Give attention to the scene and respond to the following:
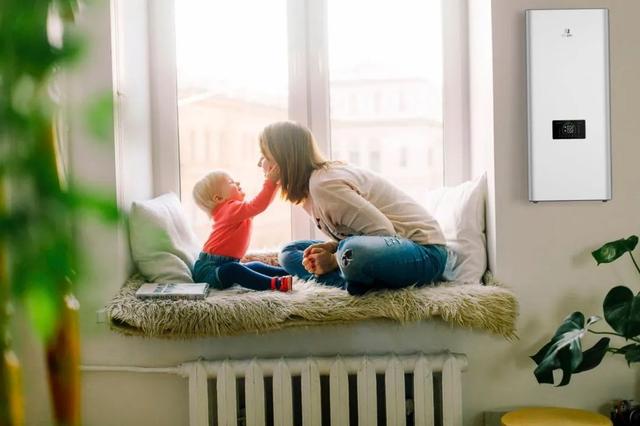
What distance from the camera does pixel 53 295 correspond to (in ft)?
1.33

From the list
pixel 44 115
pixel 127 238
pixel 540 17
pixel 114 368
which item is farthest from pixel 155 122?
pixel 44 115

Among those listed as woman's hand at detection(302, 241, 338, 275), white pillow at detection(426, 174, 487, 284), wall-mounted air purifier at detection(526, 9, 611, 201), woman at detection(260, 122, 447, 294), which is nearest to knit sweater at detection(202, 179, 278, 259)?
woman at detection(260, 122, 447, 294)

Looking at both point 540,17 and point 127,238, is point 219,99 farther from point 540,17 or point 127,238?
point 540,17

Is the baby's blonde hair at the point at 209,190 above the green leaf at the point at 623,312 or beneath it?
above

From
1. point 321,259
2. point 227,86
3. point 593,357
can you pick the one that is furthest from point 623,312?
point 227,86

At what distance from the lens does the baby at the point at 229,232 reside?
2459 mm

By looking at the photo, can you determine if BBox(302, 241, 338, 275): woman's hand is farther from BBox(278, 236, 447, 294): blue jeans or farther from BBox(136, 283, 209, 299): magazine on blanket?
BBox(136, 283, 209, 299): magazine on blanket

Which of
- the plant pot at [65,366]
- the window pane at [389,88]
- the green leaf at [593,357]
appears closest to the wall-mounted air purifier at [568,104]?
the green leaf at [593,357]

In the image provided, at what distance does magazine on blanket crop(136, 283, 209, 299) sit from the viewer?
2.26 metres

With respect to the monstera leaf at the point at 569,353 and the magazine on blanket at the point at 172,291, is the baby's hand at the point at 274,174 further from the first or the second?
the monstera leaf at the point at 569,353

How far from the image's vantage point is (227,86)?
9.41 feet

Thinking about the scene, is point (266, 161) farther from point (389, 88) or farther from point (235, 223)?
point (389, 88)

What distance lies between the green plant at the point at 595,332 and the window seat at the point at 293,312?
0.60 ft

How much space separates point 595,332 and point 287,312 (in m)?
0.87
